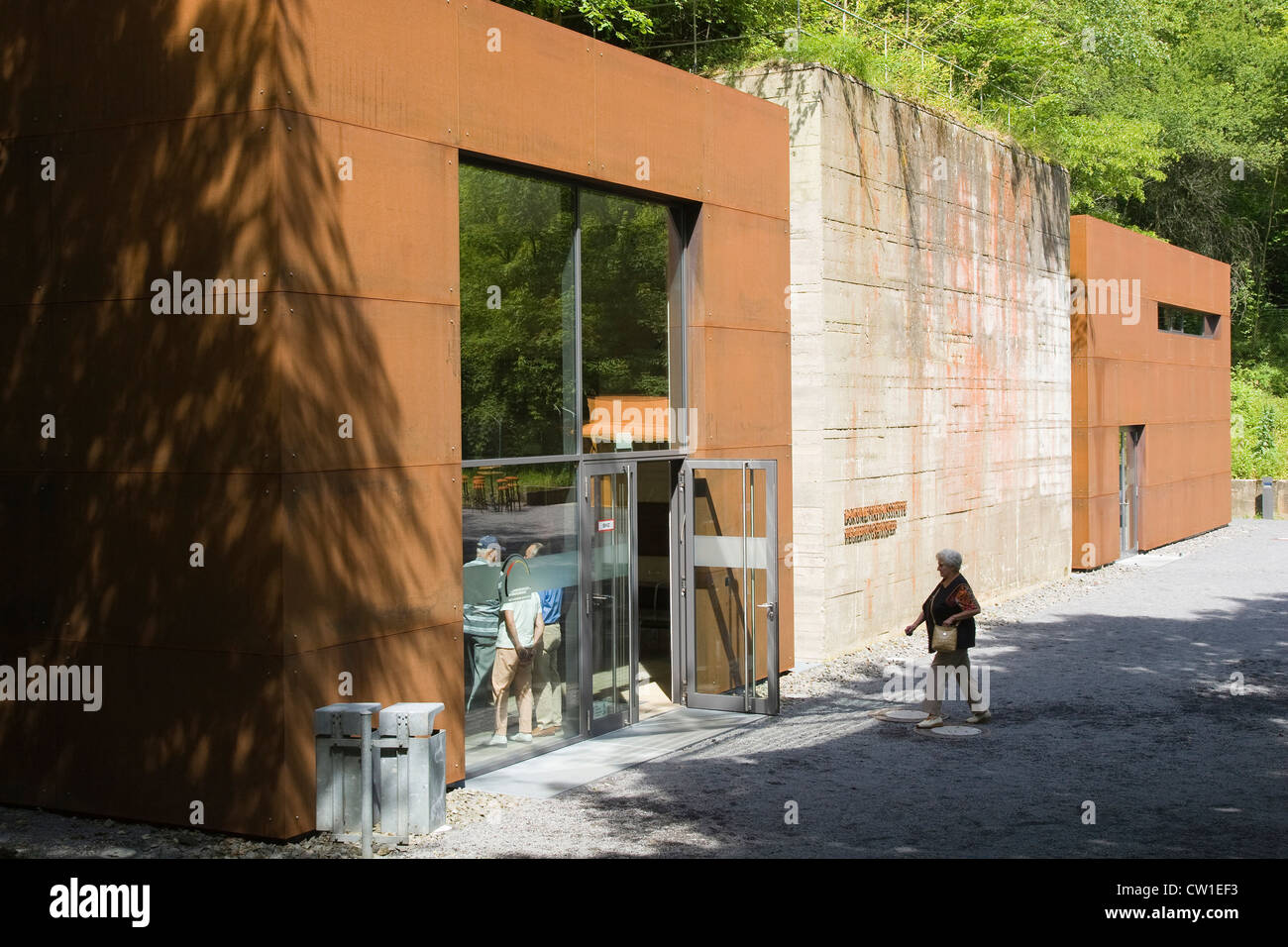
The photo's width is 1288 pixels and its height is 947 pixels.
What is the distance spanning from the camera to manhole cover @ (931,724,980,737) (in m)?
13.4

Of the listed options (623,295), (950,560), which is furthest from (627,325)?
(950,560)

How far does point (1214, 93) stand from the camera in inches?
1922

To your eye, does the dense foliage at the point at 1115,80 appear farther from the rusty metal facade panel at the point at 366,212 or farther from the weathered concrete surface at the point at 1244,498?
the rusty metal facade panel at the point at 366,212

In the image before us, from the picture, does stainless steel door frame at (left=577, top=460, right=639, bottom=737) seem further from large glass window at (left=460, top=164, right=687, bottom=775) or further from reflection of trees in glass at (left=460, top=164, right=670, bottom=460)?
reflection of trees in glass at (left=460, top=164, right=670, bottom=460)

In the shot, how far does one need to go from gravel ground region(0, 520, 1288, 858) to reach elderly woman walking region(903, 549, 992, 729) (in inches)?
16.9

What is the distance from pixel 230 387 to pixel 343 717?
2342 mm

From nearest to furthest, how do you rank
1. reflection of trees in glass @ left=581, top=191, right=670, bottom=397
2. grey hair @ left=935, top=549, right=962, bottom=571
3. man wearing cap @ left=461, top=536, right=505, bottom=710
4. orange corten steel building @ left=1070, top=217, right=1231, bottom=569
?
man wearing cap @ left=461, top=536, right=505, bottom=710 → reflection of trees in glass @ left=581, top=191, right=670, bottom=397 → grey hair @ left=935, top=549, right=962, bottom=571 → orange corten steel building @ left=1070, top=217, right=1231, bottom=569

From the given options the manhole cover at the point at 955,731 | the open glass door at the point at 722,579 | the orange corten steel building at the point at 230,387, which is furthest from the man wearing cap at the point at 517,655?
the manhole cover at the point at 955,731

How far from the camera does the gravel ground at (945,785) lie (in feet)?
31.1

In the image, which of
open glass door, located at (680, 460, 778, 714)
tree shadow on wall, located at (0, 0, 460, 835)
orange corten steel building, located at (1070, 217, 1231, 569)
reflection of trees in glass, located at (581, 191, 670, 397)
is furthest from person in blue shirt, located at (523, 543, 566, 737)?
orange corten steel building, located at (1070, 217, 1231, 569)

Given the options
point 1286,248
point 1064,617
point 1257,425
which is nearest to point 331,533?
point 1064,617

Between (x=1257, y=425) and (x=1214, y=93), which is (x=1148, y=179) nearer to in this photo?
(x=1214, y=93)

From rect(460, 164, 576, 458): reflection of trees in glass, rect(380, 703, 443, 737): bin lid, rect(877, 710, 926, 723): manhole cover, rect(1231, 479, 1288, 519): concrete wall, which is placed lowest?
rect(877, 710, 926, 723): manhole cover

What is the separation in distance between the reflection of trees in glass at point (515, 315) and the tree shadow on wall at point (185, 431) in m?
1.18
